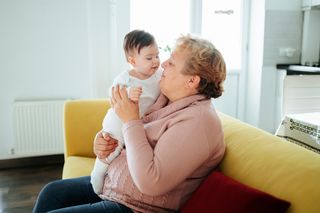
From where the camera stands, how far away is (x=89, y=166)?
186 cm

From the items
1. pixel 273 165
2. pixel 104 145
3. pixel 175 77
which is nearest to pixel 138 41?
pixel 175 77

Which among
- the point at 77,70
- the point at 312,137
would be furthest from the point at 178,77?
the point at 77,70

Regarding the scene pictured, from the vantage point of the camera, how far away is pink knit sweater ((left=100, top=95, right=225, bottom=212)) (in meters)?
1.01

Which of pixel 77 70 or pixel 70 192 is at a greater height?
pixel 77 70

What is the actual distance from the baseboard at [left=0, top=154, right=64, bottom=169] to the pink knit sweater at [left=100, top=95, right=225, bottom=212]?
6.90 feet

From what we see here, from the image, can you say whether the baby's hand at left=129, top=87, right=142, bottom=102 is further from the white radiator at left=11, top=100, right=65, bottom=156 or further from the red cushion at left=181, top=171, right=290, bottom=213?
the white radiator at left=11, top=100, right=65, bottom=156

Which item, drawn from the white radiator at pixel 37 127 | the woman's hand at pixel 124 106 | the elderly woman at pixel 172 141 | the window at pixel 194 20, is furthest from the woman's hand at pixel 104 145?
the window at pixel 194 20

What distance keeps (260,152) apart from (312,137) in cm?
63

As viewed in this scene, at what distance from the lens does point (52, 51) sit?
3.02 meters

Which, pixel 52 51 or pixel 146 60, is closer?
pixel 146 60

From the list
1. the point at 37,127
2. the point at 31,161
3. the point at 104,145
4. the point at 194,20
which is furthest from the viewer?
the point at 194,20

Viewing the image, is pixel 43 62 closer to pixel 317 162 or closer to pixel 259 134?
pixel 259 134

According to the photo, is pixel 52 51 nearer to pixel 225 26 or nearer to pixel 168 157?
pixel 225 26

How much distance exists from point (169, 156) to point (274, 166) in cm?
34
